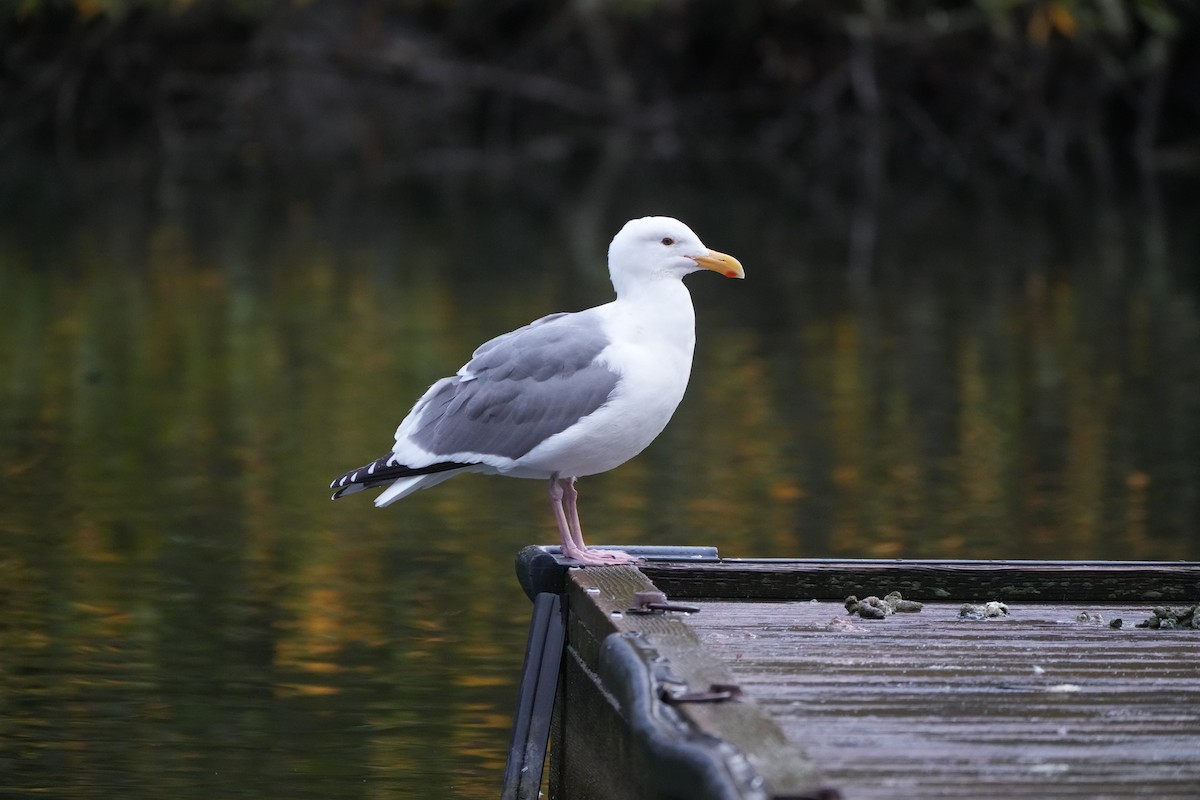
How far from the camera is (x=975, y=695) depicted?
13.5 feet

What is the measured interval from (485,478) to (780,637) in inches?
224

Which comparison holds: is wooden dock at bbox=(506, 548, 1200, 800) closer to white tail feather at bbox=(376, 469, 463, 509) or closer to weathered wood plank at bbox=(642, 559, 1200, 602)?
weathered wood plank at bbox=(642, 559, 1200, 602)

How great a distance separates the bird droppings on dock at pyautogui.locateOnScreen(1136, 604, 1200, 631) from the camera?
479cm

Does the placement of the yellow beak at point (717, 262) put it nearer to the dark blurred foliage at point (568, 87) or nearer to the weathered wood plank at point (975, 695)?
the weathered wood plank at point (975, 695)

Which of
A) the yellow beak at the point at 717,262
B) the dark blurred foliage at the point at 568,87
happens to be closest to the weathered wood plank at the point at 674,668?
the yellow beak at the point at 717,262

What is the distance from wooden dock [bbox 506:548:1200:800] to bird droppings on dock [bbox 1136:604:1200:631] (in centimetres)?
2

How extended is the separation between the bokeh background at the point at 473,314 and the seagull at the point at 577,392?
880 mm

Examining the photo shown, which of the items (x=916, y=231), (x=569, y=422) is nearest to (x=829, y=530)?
(x=569, y=422)

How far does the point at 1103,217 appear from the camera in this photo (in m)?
22.2

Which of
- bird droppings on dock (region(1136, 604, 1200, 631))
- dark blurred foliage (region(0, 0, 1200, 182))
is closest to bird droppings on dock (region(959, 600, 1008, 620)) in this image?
bird droppings on dock (region(1136, 604, 1200, 631))

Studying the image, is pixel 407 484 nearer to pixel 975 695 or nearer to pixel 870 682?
pixel 870 682

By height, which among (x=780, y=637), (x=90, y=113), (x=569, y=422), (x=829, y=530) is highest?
(x=90, y=113)

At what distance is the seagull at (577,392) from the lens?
529 cm

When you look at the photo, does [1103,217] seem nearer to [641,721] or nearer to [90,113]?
[90,113]
